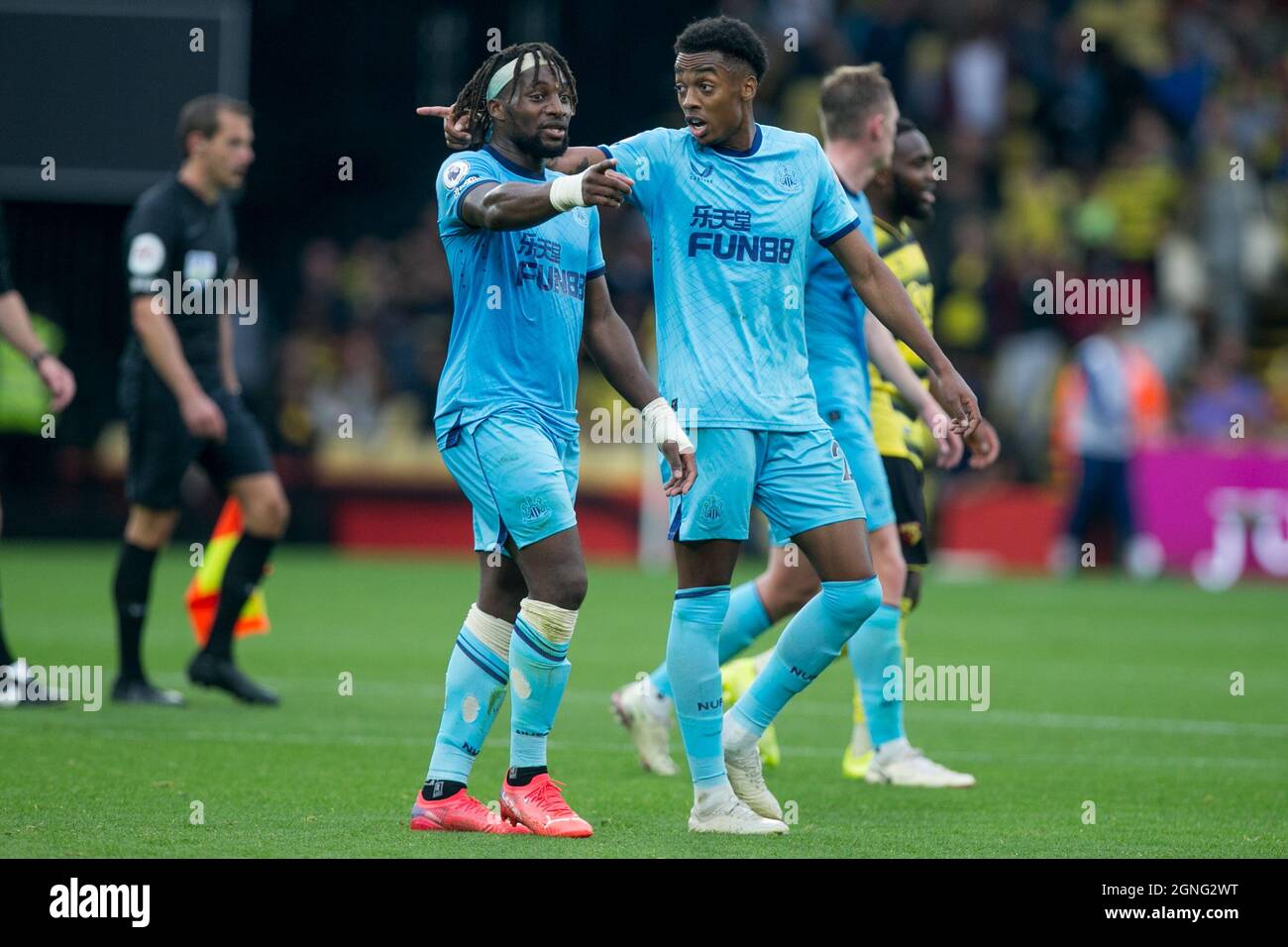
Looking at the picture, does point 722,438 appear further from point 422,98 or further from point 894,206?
point 422,98

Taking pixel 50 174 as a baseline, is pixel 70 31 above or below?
above

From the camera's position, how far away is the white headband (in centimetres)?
602

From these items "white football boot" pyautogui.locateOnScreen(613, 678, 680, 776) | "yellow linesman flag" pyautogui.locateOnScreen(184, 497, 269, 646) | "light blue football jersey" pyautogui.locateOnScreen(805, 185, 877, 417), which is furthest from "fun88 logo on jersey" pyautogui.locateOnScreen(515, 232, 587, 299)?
"yellow linesman flag" pyautogui.locateOnScreen(184, 497, 269, 646)

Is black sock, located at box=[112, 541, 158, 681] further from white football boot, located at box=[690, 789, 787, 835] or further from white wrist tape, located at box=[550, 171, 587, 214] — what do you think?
white wrist tape, located at box=[550, 171, 587, 214]

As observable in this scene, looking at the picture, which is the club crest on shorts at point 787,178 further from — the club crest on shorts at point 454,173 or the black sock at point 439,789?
the black sock at point 439,789

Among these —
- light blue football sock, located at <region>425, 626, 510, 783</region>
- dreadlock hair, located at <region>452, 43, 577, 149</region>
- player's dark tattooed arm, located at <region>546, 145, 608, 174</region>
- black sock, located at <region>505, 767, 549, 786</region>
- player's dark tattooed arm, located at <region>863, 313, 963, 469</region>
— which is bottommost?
black sock, located at <region>505, 767, 549, 786</region>

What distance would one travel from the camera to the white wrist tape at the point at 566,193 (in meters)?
5.46

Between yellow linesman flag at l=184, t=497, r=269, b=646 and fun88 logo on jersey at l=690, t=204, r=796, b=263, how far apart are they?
4.31m

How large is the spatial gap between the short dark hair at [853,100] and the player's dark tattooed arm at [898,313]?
1.41m

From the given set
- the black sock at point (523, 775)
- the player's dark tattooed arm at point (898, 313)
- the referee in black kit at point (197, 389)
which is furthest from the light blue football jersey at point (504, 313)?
the referee in black kit at point (197, 389)

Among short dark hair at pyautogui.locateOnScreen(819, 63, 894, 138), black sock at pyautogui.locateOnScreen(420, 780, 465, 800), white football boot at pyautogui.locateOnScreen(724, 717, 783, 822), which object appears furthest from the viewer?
short dark hair at pyautogui.locateOnScreen(819, 63, 894, 138)

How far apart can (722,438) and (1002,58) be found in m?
19.6
